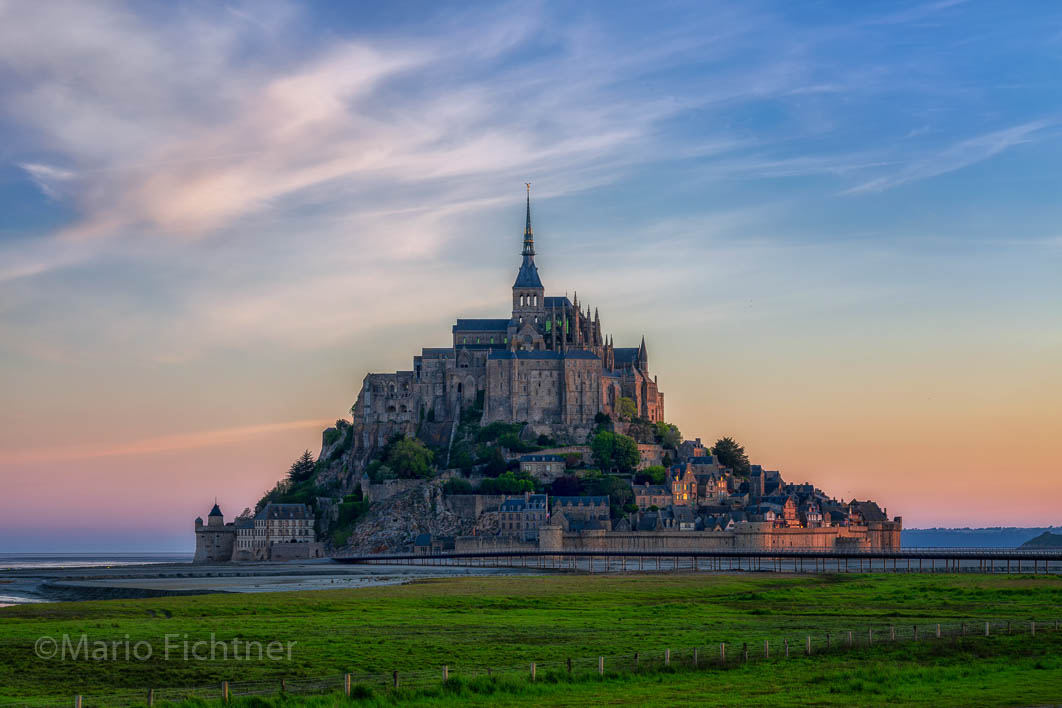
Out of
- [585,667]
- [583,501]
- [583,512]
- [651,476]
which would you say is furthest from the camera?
[651,476]

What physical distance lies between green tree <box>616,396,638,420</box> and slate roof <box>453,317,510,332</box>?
18409 mm

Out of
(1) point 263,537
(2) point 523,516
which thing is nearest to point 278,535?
(1) point 263,537

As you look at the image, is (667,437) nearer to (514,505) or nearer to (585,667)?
(514,505)

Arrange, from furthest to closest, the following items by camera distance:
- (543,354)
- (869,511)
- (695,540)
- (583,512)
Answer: (869,511)
(543,354)
(583,512)
(695,540)

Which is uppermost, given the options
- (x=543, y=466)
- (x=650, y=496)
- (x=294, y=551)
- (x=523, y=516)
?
(x=543, y=466)

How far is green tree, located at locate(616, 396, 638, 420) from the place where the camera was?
171 m

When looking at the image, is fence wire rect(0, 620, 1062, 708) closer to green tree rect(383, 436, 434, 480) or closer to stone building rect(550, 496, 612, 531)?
stone building rect(550, 496, 612, 531)

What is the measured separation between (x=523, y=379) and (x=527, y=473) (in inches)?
532

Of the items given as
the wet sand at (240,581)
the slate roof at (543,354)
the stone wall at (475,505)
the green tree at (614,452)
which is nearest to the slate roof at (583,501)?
the stone wall at (475,505)

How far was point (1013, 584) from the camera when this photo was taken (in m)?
82.6

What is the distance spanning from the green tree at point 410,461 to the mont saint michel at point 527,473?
17 cm

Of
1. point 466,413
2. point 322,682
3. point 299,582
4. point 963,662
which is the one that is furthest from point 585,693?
Answer: point 466,413

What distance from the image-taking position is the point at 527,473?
158125 millimetres

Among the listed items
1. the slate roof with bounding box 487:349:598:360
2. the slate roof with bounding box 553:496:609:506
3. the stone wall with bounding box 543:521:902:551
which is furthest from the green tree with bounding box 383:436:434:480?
the stone wall with bounding box 543:521:902:551
